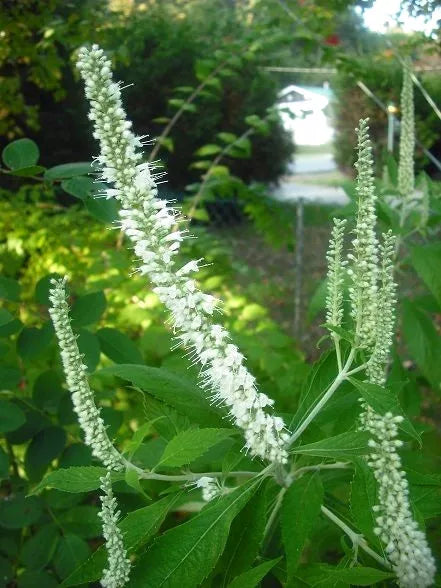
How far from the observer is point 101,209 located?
2141 millimetres

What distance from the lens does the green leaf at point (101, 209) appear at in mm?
2109

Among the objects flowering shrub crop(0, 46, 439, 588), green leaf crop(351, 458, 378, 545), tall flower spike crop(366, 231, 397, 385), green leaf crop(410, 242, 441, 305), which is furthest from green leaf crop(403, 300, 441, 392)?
green leaf crop(351, 458, 378, 545)

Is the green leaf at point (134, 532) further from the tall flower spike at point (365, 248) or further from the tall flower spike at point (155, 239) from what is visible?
the tall flower spike at point (365, 248)

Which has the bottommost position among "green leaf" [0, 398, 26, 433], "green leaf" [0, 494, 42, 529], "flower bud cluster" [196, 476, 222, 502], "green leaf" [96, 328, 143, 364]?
"green leaf" [0, 494, 42, 529]

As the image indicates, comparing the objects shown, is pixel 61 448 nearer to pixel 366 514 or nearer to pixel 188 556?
pixel 188 556

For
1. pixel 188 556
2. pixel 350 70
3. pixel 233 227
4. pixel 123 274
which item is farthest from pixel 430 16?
pixel 233 227

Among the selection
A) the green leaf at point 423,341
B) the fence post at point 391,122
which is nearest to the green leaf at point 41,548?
the green leaf at point 423,341

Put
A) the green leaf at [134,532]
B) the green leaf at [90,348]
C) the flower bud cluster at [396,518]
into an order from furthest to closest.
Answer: the green leaf at [90,348], the green leaf at [134,532], the flower bud cluster at [396,518]

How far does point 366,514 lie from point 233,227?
9.63 m

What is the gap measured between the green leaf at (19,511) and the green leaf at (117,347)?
521mm

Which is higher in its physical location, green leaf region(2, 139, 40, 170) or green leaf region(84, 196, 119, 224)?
green leaf region(2, 139, 40, 170)

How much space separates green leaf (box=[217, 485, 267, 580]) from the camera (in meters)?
1.35

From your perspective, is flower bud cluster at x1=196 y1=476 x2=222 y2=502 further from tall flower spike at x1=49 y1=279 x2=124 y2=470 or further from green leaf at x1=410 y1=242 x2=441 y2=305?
green leaf at x1=410 y1=242 x2=441 y2=305

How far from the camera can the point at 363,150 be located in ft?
4.17
